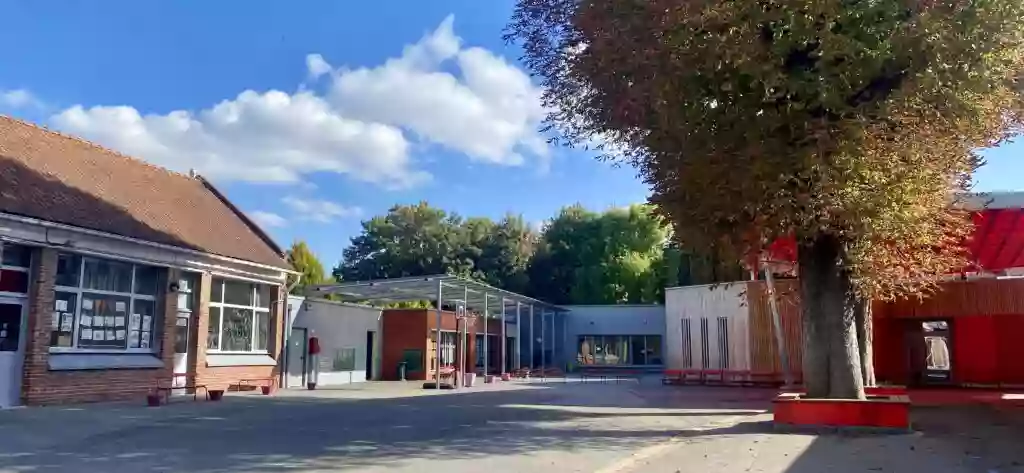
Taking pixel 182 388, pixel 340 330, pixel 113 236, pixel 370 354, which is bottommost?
pixel 182 388

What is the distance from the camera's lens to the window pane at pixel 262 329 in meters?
22.5

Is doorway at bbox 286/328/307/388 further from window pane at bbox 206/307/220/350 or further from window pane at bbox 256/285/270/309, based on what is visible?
window pane at bbox 206/307/220/350

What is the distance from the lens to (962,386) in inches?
1030

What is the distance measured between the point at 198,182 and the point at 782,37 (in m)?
19.1

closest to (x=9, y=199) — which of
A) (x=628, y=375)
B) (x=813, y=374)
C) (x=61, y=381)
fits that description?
(x=61, y=381)

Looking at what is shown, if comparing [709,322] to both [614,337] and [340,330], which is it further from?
[614,337]

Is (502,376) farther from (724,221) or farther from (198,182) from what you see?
(724,221)

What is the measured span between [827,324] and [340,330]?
63.0ft

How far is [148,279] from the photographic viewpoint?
18.3 metres

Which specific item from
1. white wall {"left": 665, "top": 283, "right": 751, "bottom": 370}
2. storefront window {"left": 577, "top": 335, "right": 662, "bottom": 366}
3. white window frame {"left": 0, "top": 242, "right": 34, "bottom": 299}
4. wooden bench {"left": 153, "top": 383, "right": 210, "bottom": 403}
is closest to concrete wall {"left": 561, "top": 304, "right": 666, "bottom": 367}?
storefront window {"left": 577, "top": 335, "right": 662, "bottom": 366}

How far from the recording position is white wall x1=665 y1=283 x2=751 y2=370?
28.7 m

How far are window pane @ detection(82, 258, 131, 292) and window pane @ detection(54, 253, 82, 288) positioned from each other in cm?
18

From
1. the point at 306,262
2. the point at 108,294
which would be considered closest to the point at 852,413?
the point at 108,294

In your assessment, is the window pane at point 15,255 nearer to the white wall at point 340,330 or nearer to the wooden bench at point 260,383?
the wooden bench at point 260,383
